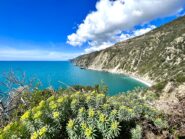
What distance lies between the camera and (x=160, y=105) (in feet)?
19.0

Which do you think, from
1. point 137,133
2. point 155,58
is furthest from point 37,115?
point 155,58

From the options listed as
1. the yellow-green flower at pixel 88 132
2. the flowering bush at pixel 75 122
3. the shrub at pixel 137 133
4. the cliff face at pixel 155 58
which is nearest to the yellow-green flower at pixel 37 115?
the flowering bush at pixel 75 122

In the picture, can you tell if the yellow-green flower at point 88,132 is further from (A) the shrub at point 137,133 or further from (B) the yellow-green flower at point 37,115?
(A) the shrub at point 137,133

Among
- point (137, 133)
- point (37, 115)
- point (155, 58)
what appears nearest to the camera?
point (37, 115)

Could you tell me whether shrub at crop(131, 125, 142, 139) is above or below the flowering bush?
below

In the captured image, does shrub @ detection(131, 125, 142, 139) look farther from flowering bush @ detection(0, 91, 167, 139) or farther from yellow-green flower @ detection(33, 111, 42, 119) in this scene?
yellow-green flower @ detection(33, 111, 42, 119)

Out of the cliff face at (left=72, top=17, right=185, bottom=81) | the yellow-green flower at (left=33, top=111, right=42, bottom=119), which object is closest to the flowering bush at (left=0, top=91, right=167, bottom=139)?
the yellow-green flower at (left=33, top=111, right=42, bottom=119)

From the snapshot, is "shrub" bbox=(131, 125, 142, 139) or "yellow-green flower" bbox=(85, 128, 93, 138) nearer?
"yellow-green flower" bbox=(85, 128, 93, 138)

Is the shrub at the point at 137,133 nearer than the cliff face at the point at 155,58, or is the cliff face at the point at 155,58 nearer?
the shrub at the point at 137,133

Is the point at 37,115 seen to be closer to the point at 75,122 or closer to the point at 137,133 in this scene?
the point at 75,122

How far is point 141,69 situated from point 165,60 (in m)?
12.9

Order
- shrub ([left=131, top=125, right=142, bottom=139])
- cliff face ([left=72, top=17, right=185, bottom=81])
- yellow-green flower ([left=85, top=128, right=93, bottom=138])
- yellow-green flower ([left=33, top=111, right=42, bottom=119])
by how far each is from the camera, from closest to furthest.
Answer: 1. yellow-green flower ([left=85, top=128, right=93, bottom=138])
2. yellow-green flower ([left=33, top=111, right=42, bottom=119])
3. shrub ([left=131, top=125, right=142, bottom=139])
4. cliff face ([left=72, top=17, right=185, bottom=81])

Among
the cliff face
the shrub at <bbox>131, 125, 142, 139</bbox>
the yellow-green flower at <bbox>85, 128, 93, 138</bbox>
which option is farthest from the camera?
the cliff face

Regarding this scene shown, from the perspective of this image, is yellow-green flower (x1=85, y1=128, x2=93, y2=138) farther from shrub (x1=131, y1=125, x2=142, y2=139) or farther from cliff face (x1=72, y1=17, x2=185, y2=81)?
cliff face (x1=72, y1=17, x2=185, y2=81)
